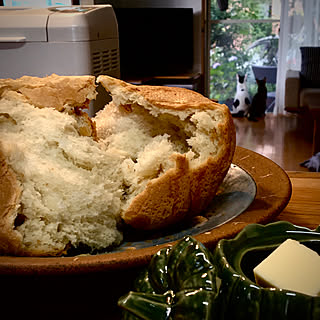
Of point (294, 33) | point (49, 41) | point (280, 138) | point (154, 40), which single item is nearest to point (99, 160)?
point (49, 41)

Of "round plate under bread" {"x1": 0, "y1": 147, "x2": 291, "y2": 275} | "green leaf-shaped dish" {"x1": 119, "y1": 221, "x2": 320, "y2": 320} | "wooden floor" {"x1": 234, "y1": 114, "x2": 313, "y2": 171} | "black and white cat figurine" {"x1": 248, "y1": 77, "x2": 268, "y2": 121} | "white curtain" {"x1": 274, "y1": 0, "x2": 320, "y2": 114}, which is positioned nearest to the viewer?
"green leaf-shaped dish" {"x1": 119, "y1": 221, "x2": 320, "y2": 320}

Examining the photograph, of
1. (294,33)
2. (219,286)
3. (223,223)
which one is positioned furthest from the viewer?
(294,33)

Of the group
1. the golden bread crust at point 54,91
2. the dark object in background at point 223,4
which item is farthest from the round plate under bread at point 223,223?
the dark object in background at point 223,4

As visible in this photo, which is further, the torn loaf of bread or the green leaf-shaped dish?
the torn loaf of bread

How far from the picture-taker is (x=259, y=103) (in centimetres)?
601

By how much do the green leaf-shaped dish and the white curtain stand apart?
6108 millimetres

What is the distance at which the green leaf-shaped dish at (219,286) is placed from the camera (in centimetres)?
36

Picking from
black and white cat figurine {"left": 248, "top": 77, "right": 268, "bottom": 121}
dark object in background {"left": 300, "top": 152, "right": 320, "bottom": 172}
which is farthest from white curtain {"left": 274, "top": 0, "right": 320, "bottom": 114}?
dark object in background {"left": 300, "top": 152, "right": 320, "bottom": 172}

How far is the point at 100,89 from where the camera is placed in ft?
5.74

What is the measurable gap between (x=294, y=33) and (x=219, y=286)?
20.7 feet

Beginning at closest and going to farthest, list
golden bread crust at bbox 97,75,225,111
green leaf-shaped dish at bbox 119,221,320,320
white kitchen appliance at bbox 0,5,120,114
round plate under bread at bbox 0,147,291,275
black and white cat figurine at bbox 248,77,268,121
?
green leaf-shaped dish at bbox 119,221,320,320, round plate under bread at bbox 0,147,291,275, golden bread crust at bbox 97,75,225,111, white kitchen appliance at bbox 0,5,120,114, black and white cat figurine at bbox 248,77,268,121

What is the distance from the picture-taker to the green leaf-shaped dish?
1.20 ft

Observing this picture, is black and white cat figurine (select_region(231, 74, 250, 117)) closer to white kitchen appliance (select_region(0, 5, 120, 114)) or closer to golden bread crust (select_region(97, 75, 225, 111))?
white kitchen appliance (select_region(0, 5, 120, 114))

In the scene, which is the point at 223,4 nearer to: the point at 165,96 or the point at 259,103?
the point at 259,103
